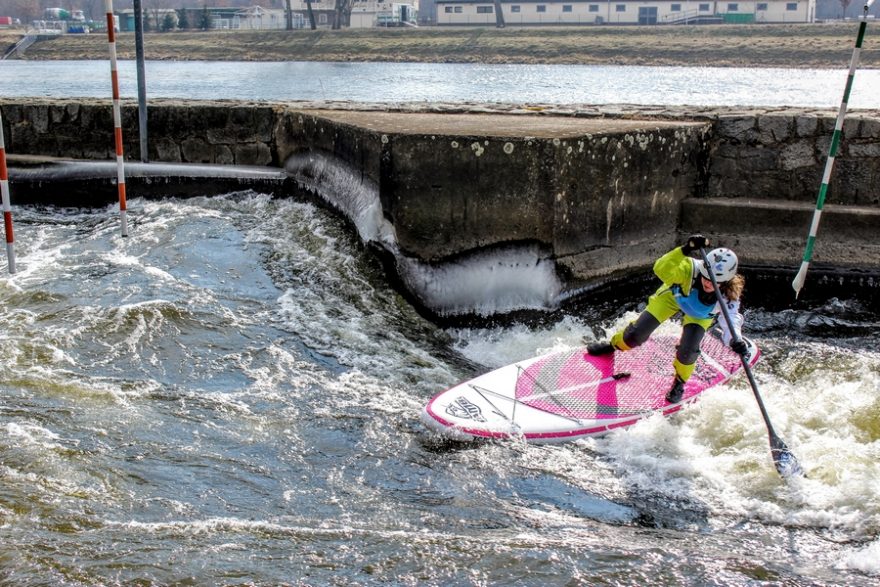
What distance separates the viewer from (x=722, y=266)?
6246 millimetres

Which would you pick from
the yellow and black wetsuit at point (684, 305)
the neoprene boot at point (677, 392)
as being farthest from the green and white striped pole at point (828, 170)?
the neoprene boot at point (677, 392)

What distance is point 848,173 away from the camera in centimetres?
923

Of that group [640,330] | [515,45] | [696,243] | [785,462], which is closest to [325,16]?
[515,45]

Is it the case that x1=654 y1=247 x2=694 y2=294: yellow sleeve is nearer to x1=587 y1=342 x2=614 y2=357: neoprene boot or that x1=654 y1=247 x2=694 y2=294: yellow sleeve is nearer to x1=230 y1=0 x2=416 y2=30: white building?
x1=587 y1=342 x2=614 y2=357: neoprene boot

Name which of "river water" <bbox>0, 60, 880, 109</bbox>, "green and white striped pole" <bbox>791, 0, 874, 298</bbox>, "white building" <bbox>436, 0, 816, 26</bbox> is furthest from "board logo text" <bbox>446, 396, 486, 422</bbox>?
"white building" <bbox>436, 0, 816, 26</bbox>

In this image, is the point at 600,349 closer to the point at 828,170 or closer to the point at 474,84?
the point at 828,170

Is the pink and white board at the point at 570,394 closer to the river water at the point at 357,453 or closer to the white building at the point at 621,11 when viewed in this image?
the river water at the point at 357,453

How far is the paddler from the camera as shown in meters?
6.25

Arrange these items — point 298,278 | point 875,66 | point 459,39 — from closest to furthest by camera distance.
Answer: point 298,278, point 875,66, point 459,39

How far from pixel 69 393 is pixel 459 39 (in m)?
57.8

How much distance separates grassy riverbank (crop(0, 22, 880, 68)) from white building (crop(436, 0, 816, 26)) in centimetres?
1355

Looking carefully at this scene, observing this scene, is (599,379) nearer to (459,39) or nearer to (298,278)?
(298,278)

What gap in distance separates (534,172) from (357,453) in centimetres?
323

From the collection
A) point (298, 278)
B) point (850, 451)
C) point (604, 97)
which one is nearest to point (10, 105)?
point (298, 278)
